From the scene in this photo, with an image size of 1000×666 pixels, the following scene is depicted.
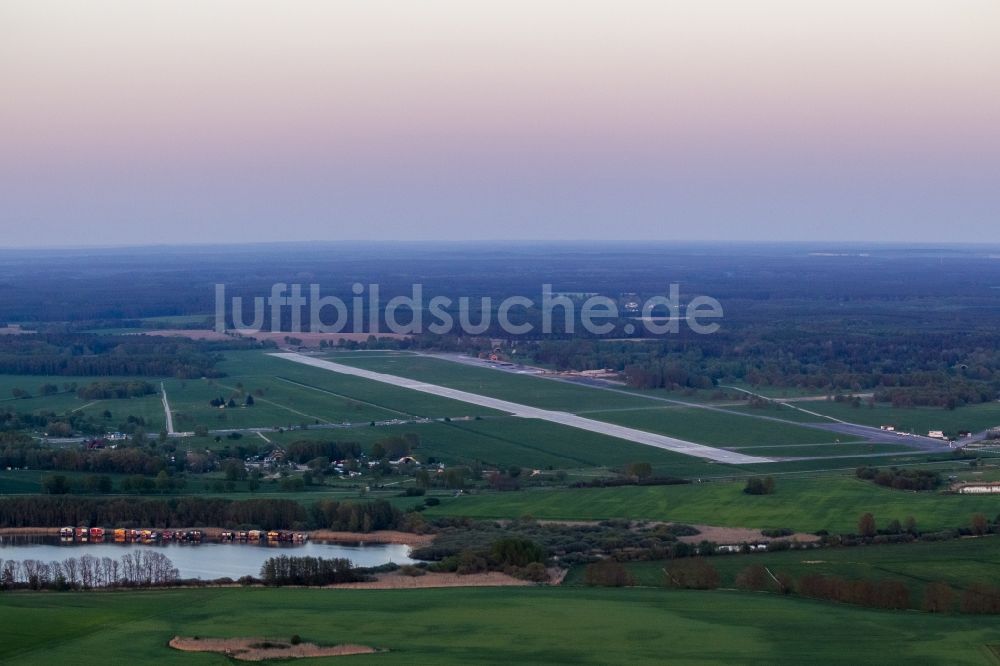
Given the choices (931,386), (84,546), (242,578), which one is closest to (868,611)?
(242,578)

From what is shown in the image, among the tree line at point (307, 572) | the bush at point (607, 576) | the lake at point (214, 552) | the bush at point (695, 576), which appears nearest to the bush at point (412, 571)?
the tree line at point (307, 572)

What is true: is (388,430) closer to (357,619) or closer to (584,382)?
(584,382)

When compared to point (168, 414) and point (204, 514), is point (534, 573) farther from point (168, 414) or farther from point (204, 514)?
point (168, 414)

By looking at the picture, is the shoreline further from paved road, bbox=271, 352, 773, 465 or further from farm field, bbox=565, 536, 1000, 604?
paved road, bbox=271, 352, 773, 465

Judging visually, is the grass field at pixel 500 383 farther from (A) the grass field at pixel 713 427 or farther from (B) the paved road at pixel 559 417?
(A) the grass field at pixel 713 427

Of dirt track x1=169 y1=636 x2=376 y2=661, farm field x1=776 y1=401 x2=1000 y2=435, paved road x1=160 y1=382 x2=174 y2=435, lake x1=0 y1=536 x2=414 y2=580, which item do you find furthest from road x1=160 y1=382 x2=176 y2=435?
dirt track x1=169 y1=636 x2=376 y2=661

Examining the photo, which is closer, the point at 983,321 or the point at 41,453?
the point at 41,453
